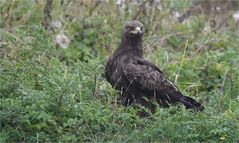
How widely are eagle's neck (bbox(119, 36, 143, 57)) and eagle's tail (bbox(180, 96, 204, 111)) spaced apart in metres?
0.82

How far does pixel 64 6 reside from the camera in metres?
13.3

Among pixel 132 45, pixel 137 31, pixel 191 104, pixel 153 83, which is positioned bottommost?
pixel 191 104

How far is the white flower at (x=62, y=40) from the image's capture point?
12159mm

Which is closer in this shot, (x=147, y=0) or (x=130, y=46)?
(x=130, y=46)

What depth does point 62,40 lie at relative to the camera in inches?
486

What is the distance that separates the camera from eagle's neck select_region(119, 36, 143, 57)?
32.0ft

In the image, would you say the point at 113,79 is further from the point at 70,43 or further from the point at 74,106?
the point at 70,43

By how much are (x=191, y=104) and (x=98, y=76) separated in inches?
42.8

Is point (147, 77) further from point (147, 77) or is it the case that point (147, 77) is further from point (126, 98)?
point (126, 98)

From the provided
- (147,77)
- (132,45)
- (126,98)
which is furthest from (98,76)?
(132,45)

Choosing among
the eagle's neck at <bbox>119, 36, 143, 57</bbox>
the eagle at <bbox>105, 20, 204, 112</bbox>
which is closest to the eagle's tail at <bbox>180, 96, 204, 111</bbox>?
the eagle at <bbox>105, 20, 204, 112</bbox>

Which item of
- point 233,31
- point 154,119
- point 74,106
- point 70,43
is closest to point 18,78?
point 74,106

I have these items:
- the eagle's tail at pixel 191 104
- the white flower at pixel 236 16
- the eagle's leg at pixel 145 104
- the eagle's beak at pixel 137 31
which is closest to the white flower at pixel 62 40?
the eagle's beak at pixel 137 31

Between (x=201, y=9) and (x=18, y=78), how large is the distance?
22.1 ft
